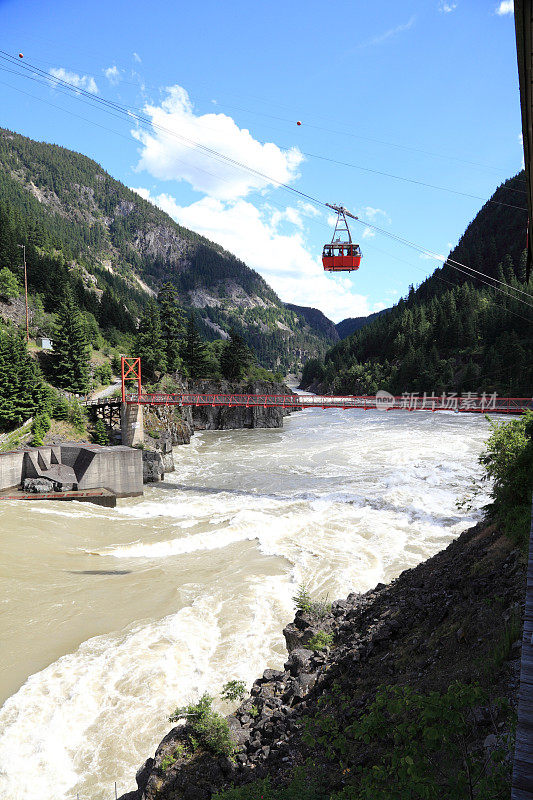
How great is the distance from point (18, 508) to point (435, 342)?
104120 mm

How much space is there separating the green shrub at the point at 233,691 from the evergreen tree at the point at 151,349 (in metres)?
43.9

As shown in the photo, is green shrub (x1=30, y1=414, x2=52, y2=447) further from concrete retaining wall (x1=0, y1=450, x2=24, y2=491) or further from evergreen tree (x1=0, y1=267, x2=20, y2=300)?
evergreen tree (x1=0, y1=267, x2=20, y2=300)

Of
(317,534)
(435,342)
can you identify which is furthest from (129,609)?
(435,342)

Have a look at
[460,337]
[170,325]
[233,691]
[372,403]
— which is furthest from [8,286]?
[460,337]

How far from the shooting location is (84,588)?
13797mm

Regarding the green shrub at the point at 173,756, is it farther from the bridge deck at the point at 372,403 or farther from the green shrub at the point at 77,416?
the green shrub at the point at 77,416

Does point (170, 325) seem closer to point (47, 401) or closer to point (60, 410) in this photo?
point (60, 410)

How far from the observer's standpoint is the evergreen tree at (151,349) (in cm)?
4956

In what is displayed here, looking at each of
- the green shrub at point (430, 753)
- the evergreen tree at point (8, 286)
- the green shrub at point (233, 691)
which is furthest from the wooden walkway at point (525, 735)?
the evergreen tree at point (8, 286)

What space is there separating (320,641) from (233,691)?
6.84ft

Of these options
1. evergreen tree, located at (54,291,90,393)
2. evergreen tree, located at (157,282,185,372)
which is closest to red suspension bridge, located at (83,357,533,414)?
evergreen tree, located at (54,291,90,393)

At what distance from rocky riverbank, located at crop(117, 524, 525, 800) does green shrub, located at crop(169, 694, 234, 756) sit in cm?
11

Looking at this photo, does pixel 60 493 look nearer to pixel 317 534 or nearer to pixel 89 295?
pixel 317 534

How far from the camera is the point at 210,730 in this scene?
21.6ft
